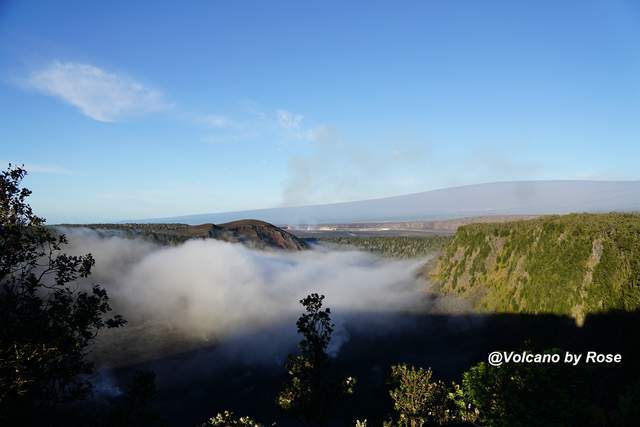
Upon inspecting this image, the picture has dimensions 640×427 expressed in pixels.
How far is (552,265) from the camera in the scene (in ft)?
179

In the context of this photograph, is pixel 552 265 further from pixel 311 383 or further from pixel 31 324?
pixel 31 324

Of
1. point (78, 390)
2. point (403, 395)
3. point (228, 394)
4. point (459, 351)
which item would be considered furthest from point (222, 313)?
point (78, 390)

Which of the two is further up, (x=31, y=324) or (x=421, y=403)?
(x=31, y=324)

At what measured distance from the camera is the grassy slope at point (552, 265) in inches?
1626

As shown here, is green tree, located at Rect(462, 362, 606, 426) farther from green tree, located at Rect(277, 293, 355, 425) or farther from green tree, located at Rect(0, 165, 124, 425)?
green tree, located at Rect(0, 165, 124, 425)

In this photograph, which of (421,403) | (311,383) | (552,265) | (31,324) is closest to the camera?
(31,324)

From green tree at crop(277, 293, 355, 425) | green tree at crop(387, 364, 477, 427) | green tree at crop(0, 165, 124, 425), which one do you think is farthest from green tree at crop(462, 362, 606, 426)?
green tree at crop(0, 165, 124, 425)

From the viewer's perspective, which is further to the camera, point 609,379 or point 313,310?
point 609,379

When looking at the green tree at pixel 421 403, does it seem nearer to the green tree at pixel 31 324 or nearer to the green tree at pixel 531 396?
the green tree at pixel 531 396

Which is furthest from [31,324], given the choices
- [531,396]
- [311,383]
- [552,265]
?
[552,265]

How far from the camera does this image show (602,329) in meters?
40.3

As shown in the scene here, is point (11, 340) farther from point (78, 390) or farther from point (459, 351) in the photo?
point (459, 351)

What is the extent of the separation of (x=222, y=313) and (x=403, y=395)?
116373 millimetres

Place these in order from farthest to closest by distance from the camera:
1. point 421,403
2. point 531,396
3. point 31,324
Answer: point 421,403
point 531,396
point 31,324
